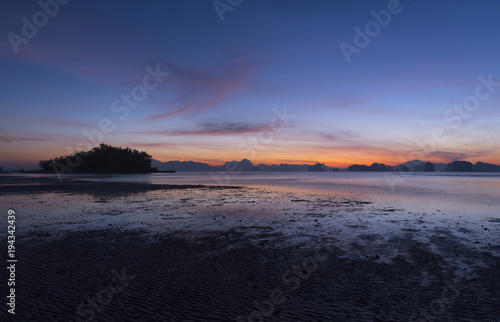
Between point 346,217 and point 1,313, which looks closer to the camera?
point 1,313

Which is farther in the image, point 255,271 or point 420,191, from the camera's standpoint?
point 420,191

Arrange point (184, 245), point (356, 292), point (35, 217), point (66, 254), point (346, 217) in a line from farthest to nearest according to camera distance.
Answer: point (346, 217) < point (35, 217) < point (184, 245) < point (66, 254) < point (356, 292)

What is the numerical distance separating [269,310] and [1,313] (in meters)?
6.46

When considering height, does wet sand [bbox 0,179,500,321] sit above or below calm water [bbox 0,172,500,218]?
below

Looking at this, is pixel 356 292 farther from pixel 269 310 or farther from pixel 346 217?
pixel 346 217

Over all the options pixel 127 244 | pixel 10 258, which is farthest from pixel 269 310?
pixel 10 258

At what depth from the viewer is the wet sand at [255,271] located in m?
6.59

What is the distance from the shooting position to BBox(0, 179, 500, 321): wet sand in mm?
6594

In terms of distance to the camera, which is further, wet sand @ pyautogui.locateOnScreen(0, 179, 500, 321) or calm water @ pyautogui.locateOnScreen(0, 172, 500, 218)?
calm water @ pyautogui.locateOnScreen(0, 172, 500, 218)

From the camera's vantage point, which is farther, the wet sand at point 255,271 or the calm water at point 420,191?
the calm water at point 420,191

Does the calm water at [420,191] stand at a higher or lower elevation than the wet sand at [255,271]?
higher

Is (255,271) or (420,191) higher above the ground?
(420,191)

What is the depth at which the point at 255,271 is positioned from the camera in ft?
30.1

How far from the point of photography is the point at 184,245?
12297 millimetres
